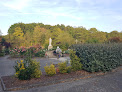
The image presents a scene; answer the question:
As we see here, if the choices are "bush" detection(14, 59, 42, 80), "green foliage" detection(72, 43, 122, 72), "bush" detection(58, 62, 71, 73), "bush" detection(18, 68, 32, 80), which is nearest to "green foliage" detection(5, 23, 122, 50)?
"green foliage" detection(72, 43, 122, 72)

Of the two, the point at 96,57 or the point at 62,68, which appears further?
the point at 96,57

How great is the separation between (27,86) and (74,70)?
322 centimetres

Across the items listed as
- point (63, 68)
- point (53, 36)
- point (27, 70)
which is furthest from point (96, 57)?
point (53, 36)

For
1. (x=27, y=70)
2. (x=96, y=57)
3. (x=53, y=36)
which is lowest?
(x=27, y=70)

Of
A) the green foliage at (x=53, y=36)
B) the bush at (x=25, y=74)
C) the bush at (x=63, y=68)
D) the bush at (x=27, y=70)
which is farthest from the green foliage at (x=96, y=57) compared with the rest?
the green foliage at (x=53, y=36)

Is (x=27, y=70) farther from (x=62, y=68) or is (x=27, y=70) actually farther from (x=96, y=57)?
(x=96, y=57)

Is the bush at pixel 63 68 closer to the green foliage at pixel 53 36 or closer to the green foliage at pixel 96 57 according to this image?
the green foliage at pixel 96 57

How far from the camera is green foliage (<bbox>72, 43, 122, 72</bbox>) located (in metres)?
7.26

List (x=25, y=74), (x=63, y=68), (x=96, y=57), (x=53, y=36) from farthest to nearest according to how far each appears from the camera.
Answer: (x=53, y=36) → (x=96, y=57) → (x=63, y=68) → (x=25, y=74)

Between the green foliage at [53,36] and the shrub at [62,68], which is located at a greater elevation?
the green foliage at [53,36]

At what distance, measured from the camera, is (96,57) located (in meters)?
7.47

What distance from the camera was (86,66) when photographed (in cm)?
745

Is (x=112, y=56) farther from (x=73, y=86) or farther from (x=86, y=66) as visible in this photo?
(x=73, y=86)

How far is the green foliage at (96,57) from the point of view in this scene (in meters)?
7.26
